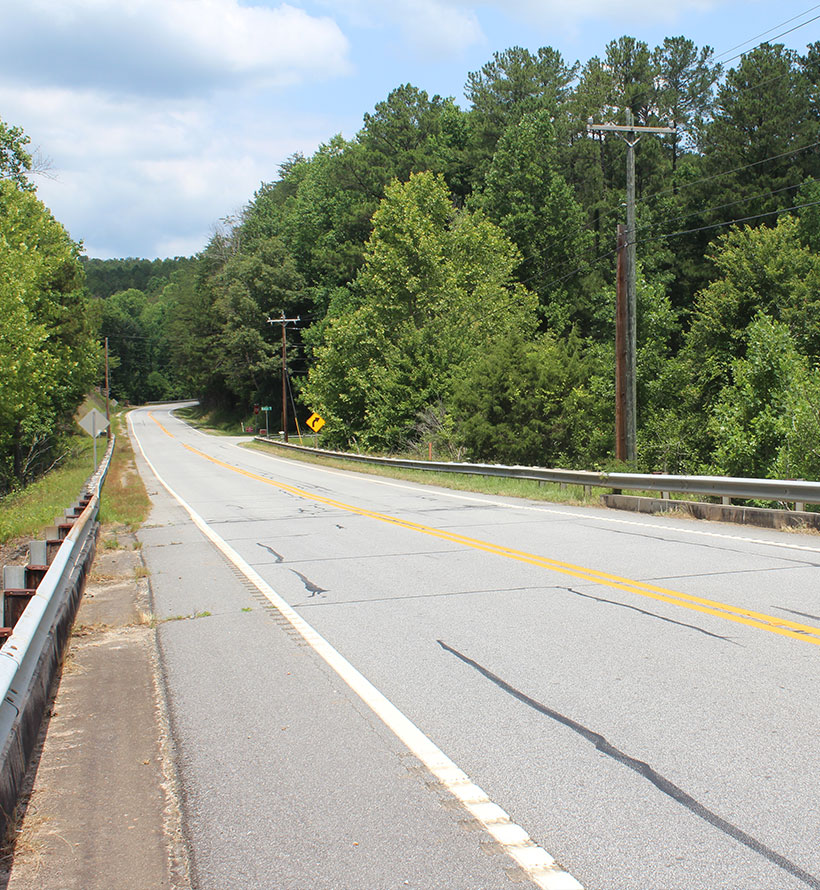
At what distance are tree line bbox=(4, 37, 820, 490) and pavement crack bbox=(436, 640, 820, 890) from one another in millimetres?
15812

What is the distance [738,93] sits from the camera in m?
53.0

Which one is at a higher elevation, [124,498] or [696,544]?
[696,544]

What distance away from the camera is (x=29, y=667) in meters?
5.41

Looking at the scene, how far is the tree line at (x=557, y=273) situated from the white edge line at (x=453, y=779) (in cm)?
1537

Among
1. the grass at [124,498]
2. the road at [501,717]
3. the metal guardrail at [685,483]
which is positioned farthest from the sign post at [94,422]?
the road at [501,717]

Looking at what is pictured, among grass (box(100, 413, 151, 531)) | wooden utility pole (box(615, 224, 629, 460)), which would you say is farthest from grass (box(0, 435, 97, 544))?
wooden utility pole (box(615, 224, 629, 460))

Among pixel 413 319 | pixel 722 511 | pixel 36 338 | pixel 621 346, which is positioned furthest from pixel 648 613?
pixel 413 319

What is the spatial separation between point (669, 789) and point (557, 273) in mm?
57767

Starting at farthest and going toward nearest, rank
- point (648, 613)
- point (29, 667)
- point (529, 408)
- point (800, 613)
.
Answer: point (529, 408) < point (648, 613) < point (800, 613) < point (29, 667)

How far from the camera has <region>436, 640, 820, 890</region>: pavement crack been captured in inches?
136

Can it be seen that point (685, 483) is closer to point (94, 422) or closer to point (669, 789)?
point (669, 789)

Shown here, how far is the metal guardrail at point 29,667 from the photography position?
14.0 ft

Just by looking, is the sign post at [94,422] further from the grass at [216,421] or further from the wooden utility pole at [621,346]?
the grass at [216,421]

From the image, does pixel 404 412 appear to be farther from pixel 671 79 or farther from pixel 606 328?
pixel 671 79
